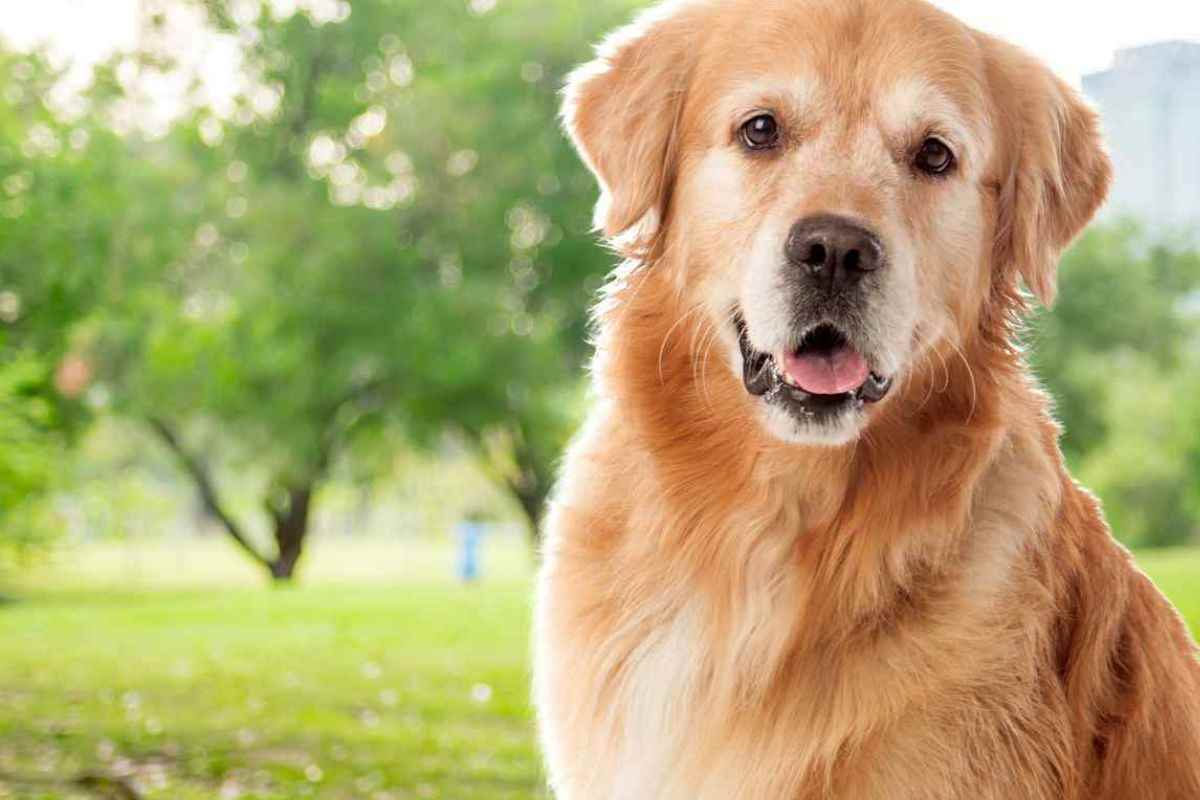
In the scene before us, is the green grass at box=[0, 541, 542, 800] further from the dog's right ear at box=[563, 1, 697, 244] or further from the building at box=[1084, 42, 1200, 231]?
the building at box=[1084, 42, 1200, 231]

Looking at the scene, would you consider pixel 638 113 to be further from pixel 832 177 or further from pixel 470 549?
pixel 470 549

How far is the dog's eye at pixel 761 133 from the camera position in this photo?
246 centimetres

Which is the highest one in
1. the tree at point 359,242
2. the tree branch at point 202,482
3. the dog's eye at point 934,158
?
the dog's eye at point 934,158

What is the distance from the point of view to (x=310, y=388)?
61.9 ft

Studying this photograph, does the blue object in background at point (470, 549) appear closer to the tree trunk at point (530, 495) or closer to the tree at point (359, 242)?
the tree trunk at point (530, 495)

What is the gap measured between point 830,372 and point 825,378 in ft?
0.05

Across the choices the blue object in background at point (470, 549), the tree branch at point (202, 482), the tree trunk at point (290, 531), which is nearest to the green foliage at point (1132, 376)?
the blue object in background at point (470, 549)

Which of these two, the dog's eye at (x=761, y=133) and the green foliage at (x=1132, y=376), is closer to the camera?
the dog's eye at (x=761, y=133)

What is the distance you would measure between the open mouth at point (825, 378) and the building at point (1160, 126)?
1407 cm

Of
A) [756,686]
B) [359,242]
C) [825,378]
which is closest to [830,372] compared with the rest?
[825,378]

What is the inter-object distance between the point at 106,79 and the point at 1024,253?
18298 mm

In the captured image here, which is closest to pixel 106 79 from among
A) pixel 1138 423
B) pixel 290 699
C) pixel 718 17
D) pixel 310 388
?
pixel 310 388

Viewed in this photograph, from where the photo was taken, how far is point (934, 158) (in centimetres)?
247

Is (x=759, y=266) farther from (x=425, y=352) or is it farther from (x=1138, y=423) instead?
(x=1138, y=423)
